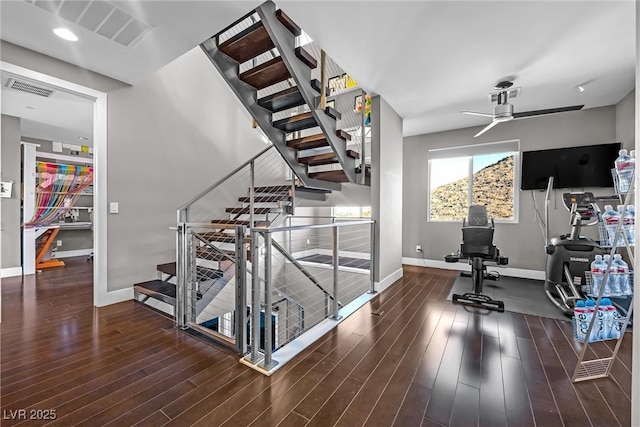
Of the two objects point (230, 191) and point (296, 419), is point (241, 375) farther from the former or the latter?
point (230, 191)

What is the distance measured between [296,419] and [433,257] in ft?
14.5

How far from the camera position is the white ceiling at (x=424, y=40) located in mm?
2008

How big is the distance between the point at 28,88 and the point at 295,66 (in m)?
3.18

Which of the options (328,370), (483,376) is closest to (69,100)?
(328,370)

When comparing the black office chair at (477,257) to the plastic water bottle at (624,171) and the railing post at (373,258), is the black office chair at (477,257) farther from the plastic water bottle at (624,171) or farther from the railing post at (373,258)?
the plastic water bottle at (624,171)

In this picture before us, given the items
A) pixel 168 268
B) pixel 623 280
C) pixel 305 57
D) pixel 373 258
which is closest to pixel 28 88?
pixel 168 268

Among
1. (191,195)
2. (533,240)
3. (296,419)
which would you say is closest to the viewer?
(296,419)

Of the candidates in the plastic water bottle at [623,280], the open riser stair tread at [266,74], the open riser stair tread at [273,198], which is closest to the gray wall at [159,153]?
the open riser stair tread at [273,198]

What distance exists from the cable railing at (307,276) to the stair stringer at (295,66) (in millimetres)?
989

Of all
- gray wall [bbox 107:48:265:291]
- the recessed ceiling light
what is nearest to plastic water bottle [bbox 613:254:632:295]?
gray wall [bbox 107:48:265:291]

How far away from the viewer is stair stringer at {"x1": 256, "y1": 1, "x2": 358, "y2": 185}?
212 cm

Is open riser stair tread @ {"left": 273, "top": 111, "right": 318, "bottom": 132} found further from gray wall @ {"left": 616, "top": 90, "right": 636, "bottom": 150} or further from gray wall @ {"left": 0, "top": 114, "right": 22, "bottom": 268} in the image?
gray wall @ {"left": 0, "top": 114, "right": 22, "bottom": 268}

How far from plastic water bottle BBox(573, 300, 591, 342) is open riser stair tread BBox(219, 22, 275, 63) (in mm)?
3426

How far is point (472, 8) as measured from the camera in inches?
79.0
